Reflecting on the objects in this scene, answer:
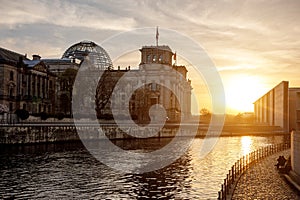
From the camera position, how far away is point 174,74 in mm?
182375

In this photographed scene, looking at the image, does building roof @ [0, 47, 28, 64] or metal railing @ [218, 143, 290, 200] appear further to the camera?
building roof @ [0, 47, 28, 64]

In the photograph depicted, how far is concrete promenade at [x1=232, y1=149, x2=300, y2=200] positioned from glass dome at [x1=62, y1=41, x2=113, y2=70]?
133 meters

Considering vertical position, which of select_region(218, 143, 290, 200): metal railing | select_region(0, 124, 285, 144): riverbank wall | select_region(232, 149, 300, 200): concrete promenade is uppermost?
select_region(0, 124, 285, 144): riverbank wall

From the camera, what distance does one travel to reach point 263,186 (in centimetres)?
2980

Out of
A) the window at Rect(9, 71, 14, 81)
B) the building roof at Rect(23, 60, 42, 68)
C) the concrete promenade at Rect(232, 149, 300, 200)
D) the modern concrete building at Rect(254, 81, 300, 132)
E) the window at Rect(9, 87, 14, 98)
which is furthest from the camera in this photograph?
the modern concrete building at Rect(254, 81, 300, 132)

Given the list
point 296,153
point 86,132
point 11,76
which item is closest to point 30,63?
point 11,76

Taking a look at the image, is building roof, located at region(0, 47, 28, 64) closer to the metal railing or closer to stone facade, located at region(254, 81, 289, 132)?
the metal railing

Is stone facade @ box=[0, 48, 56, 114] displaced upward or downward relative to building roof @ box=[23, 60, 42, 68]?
downward

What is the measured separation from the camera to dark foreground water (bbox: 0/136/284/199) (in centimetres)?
2914

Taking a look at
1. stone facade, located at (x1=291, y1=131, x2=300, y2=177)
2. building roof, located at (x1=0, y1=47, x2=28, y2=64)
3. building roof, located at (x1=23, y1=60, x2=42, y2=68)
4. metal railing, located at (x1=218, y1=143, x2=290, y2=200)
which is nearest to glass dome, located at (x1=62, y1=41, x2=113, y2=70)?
building roof, located at (x1=23, y1=60, x2=42, y2=68)

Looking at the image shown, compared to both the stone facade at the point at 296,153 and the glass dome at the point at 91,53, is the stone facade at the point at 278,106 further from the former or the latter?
the stone facade at the point at 296,153

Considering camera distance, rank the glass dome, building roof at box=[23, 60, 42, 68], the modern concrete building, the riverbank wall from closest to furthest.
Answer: the riverbank wall → building roof at box=[23, 60, 42, 68] → the modern concrete building → the glass dome

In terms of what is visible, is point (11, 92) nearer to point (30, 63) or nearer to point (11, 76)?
point (11, 76)

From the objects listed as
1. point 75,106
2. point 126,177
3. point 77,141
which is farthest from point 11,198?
point 75,106
